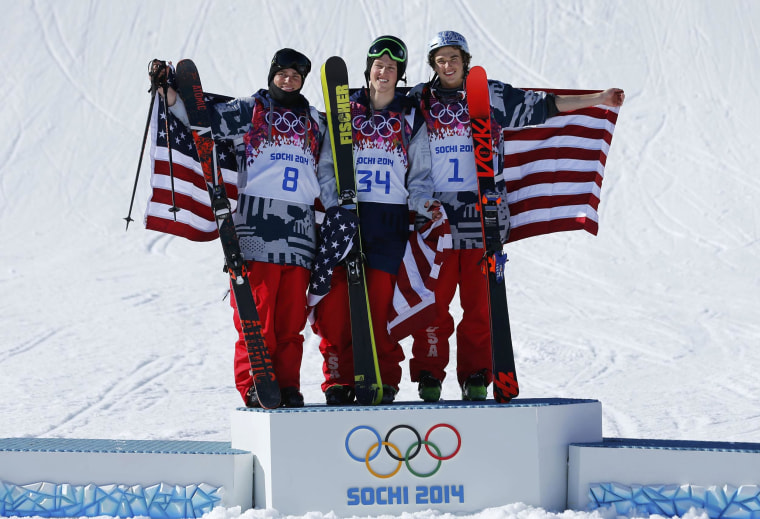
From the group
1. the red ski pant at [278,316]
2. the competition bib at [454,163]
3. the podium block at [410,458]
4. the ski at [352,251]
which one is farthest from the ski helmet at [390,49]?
the podium block at [410,458]

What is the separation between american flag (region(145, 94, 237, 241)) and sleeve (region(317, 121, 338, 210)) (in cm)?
40

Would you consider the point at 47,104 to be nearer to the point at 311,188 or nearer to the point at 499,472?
the point at 311,188

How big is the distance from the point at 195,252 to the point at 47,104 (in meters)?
6.24

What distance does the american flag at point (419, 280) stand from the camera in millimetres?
3814

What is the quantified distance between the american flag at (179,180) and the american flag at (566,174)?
1.36 meters

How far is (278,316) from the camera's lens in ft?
12.4

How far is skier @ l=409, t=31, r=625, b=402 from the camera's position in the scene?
3986 mm

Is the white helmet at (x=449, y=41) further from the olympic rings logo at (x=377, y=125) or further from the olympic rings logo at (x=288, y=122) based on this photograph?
the olympic rings logo at (x=288, y=122)

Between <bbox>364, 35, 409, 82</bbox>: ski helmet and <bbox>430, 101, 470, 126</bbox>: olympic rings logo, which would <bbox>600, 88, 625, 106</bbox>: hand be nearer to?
<bbox>430, 101, 470, 126</bbox>: olympic rings logo

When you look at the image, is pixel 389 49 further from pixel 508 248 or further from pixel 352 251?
pixel 508 248

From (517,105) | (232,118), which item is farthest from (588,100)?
(232,118)

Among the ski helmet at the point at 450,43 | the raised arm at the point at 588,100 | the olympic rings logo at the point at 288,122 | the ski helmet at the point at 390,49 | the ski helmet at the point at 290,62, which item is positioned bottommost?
the olympic rings logo at the point at 288,122

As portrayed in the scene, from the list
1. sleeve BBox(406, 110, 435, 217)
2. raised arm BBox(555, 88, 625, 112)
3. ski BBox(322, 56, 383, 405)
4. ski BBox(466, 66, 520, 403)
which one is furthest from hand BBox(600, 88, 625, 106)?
ski BBox(322, 56, 383, 405)

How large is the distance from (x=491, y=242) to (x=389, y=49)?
3.13ft
